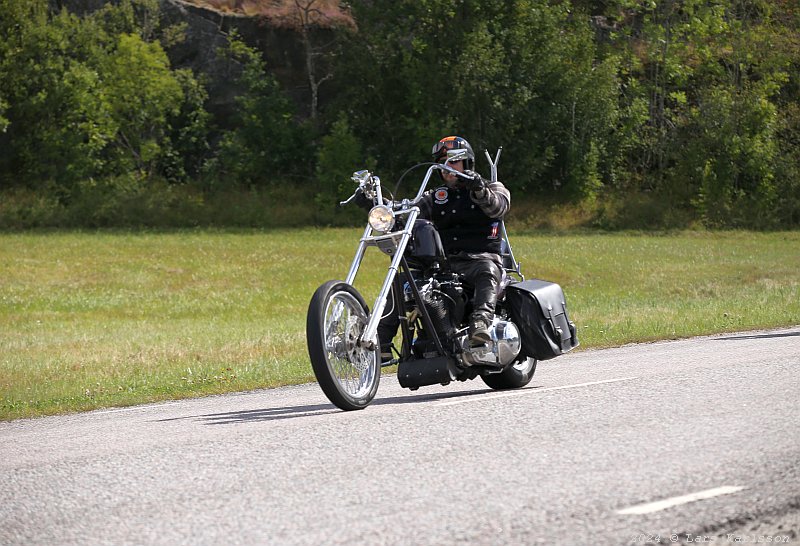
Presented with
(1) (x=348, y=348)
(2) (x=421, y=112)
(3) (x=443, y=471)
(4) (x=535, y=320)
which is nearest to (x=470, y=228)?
(4) (x=535, y=320)

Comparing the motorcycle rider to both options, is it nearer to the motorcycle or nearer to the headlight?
the motorcycle

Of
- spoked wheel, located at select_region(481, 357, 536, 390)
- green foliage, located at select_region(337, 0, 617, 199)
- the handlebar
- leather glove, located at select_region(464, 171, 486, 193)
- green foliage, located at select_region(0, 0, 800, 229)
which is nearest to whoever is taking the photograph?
the handlebar

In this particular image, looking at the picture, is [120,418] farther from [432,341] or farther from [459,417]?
[459,417]

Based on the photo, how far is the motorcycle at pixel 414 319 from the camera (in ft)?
28.1

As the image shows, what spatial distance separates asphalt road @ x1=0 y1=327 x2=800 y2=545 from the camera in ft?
16.9

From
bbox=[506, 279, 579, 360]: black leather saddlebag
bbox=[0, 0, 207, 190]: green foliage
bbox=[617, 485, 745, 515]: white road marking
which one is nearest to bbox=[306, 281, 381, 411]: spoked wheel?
bbox=[506, 279, 579, 360]: black leather saddlebag

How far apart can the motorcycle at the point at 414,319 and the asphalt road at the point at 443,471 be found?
1.01 ft

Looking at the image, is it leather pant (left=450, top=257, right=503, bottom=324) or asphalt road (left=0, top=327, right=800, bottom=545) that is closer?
asphalt road (left=0, top=327, right=800, bottom=545)

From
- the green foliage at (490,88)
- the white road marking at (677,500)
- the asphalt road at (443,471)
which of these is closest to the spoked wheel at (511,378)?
the asphalt road at (443,471)

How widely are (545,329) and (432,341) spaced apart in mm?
1265

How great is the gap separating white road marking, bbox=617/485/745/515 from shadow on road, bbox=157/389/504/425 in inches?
135

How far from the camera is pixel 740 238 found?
166 feet

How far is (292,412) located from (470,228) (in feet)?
6.74

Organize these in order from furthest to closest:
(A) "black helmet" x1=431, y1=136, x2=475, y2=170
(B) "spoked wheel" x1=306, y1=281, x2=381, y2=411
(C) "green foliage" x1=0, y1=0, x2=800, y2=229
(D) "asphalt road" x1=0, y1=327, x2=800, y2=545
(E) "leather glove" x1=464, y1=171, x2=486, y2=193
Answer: (C) "green foliage" x1=0, y1=0, x2=800, y2=229 < (A) "black helmet" x1=431, y1=136, x2=475, y2=170 < (E) "leather glove" x1=464, y1=171, x2=486, y2=193 < (B) "spoked wheel" x1=306, y1=281, x2=381, y2=411 < (D) "asphalt road" x1=0, y1=327, x2=800, y2=545
